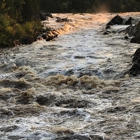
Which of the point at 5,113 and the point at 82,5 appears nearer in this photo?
the point at 5,113

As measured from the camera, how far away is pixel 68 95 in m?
12.6

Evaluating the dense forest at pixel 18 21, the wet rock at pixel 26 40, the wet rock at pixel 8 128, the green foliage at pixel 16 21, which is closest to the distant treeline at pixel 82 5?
the dense forest at pixel 18 21

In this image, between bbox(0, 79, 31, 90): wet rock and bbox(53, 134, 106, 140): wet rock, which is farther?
bbox(0, 79, 31, 90): wet rock

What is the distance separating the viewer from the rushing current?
9.45 metres

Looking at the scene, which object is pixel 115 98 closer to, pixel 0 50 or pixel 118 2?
pixel 0 50

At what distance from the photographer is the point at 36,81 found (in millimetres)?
14742

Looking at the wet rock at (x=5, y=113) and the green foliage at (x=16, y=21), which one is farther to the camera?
the green foliage at (x=16, y=21)

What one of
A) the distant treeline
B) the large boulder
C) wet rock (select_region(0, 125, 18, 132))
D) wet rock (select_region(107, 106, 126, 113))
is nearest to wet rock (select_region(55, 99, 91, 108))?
wet rock (select_region(107, 106, 126, 113))

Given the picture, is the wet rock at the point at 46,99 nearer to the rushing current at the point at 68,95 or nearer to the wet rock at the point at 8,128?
the rushing current at the point at 68,95

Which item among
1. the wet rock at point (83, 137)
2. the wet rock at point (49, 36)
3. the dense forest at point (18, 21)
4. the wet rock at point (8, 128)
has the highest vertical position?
the dense forest at point (18, 21)

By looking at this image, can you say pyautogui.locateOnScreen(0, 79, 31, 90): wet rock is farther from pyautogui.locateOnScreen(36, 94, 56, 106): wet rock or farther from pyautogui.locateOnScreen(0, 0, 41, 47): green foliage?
pyautogui.locateOnScreen(0, 0, 41, 47): green foliage

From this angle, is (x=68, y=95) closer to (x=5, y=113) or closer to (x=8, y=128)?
(x=5, y=113)

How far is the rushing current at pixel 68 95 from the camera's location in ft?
31.0

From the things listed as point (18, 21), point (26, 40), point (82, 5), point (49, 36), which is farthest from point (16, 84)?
point (82, 5)
